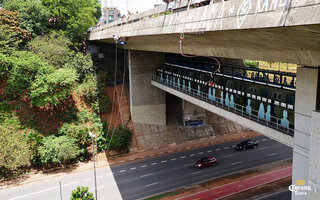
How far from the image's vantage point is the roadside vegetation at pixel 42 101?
27.3 meters

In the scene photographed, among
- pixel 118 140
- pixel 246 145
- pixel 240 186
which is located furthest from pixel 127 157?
pixel 246 145

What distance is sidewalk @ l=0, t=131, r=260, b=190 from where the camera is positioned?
85.5 ft

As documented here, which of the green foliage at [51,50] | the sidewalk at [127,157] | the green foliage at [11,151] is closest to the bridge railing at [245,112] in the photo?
the sidewalk at [127,157]

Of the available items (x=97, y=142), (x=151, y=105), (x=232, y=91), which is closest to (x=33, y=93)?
(x=97, y=142)

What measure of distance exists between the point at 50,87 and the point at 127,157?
11.8 m

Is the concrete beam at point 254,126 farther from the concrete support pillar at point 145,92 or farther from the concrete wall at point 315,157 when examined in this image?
the concrete support pillar at point 145,92

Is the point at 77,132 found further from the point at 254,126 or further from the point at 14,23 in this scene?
the point at 14,23

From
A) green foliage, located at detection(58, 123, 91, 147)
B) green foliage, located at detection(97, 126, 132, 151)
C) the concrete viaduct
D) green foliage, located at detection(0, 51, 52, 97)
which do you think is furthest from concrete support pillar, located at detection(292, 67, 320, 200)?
green foliage, located at detection(0, 51, 52, 97)

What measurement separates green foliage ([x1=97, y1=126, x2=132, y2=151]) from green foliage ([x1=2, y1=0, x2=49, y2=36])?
72.4 feet

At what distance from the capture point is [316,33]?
305 inches

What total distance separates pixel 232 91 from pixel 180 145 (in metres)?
14.7

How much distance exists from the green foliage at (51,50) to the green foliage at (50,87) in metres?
6.48

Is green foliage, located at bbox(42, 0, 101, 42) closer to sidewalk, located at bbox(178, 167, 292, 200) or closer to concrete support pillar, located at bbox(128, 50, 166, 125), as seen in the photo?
concrete support pillar, located at bbox(128, 50, 166, 125)

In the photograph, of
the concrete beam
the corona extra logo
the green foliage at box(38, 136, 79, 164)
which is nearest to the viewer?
the corona extra logo
